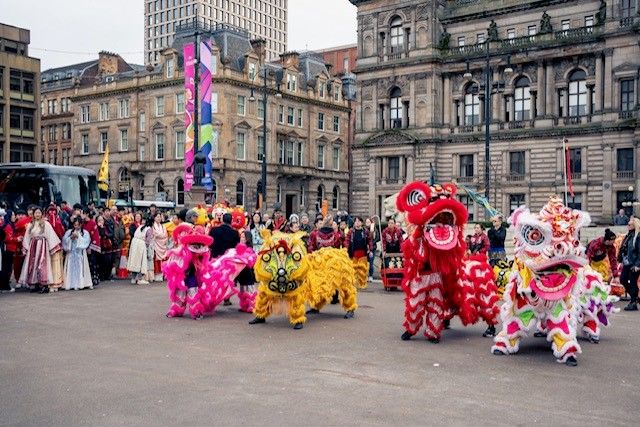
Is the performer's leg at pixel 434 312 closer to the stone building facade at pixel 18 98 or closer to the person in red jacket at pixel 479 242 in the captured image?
the person in red jacket at pixel 479 242

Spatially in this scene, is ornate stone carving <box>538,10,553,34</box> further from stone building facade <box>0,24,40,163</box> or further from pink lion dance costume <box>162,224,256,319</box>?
pink lion dance costume <box>162,224,256,319</box>

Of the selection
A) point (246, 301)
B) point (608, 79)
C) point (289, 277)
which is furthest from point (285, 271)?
point (608, 79)

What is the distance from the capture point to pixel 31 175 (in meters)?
27.7

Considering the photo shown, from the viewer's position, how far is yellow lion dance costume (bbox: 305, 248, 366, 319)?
40.3 feet

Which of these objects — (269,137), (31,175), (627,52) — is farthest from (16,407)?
(269,137)

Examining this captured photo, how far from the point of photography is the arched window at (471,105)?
50.5m

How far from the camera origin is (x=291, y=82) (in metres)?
65.4

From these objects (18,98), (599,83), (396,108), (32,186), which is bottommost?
(32,186)

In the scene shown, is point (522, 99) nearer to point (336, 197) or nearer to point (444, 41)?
point (444, 41)

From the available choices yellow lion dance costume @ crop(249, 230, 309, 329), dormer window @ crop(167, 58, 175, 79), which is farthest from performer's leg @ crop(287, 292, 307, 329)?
dormer window @ crop(167, 58, 175, 79)

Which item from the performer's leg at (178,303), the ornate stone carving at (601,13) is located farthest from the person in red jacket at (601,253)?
the ornate stone carving at (601,13)

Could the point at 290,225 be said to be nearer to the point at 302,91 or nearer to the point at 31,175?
the point at 31,175

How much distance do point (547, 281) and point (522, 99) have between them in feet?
140

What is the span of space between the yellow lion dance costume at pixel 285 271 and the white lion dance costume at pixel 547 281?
345 centimetres
